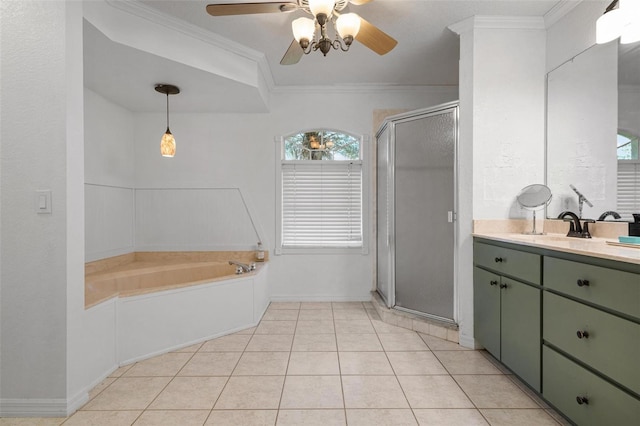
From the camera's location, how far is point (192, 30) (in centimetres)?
278

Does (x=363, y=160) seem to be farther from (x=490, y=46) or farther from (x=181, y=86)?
(x=181, y=86)

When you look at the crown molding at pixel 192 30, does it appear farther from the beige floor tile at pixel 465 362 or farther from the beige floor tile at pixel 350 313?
the beige floor tile at pixel 465 362

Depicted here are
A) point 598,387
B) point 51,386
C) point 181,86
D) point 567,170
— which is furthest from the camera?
point 181,86

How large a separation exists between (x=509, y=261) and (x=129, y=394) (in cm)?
250

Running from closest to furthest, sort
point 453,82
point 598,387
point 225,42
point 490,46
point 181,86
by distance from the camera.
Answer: point 598,387 → point 490,46 → point 225,42 → point 181,86 → point 453,82

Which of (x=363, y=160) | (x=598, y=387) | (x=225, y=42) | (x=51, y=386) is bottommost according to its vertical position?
(x=51, y=386)

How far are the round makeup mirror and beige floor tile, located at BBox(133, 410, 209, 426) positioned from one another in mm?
2555

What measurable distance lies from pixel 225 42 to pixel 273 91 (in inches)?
45.2

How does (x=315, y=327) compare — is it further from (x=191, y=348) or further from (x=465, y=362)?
(x=465, y=362)

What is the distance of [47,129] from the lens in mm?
1883

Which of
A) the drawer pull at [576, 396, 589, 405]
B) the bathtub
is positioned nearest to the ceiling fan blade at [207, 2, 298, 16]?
the bathtub

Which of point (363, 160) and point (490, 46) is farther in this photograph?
point (363, 160)

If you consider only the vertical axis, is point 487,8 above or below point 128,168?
above

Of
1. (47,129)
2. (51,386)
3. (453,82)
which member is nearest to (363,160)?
(453,82)
